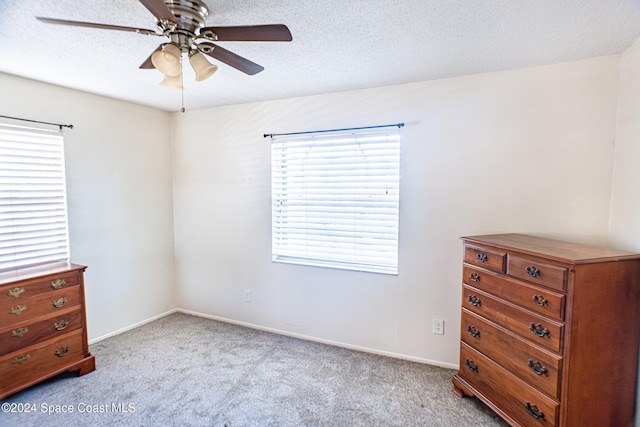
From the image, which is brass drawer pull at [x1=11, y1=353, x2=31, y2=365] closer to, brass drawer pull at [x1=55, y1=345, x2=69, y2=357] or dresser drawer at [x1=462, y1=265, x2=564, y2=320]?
brass drawer pull at [x1=55, y1=345, x2=69, y2=357]

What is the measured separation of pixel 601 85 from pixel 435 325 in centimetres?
201

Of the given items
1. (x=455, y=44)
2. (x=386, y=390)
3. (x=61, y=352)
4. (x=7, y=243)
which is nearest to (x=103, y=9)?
(x=455, y=44)

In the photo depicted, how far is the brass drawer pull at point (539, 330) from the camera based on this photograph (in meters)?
1.51

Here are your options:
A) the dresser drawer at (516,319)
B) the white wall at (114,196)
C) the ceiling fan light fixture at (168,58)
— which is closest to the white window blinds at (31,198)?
the white wall at (114,196)

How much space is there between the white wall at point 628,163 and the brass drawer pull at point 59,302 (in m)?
3.63

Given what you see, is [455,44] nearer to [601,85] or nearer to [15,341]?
[601,85]

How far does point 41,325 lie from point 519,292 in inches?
123

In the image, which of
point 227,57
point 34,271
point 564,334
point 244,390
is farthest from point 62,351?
point 564,334

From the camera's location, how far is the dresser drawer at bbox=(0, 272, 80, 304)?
1948 millimetres

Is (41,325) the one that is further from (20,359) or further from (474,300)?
(474,300)

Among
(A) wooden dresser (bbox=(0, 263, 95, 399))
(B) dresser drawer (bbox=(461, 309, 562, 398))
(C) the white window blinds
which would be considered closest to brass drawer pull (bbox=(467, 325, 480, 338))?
(B) dresser drawer (bbox=(461, 309, 562, 398))

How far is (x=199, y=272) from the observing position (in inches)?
135

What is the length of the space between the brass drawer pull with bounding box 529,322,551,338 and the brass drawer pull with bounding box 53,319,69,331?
3091mm

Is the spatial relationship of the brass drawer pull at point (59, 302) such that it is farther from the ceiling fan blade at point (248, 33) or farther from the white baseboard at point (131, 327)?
the ceiling fan blade at point (248, 33)
